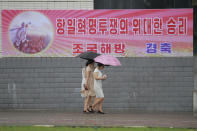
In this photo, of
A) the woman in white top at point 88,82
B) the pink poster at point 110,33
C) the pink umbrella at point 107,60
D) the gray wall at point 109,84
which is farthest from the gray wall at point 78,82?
the pink umbrella at point 107,60

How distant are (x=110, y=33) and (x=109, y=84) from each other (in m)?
1.73

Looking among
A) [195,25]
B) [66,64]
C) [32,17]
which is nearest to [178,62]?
[195,25]

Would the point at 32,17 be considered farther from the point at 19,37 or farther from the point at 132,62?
the point at 132,62

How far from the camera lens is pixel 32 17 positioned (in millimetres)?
15195

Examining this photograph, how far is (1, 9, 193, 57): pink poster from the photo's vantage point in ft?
49.2

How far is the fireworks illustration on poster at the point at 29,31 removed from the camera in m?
15.1

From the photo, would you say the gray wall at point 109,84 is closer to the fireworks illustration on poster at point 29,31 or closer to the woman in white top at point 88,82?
the fireworks illustration on poster at point 29,31

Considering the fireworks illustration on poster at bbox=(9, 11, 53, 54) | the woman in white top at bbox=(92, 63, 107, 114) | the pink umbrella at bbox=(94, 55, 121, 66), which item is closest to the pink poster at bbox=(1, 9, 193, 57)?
the fireworks illustration on poster at bbox=(9, 11, 53, 54)

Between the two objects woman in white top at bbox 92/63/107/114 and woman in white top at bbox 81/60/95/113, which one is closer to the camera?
woman in white top at bbox 92/63/107/114

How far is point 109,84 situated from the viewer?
49.4 feet

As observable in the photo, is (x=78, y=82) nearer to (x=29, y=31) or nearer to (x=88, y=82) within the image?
(x=88, y=82)

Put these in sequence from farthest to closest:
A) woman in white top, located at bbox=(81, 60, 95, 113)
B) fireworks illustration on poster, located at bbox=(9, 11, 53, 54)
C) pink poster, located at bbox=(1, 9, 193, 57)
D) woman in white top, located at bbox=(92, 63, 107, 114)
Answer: fireworks illustration on poster, located at bbox=(9, 11, 53, 54), pink poster, located at bbox=(1, 9, 193, 57), woman in white top, located at bbox=(81, 60, 95, 113), woman in white top, located at bbox=(92, 63, 107, 114)

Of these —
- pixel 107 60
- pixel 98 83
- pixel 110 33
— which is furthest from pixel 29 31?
pixel 107 60

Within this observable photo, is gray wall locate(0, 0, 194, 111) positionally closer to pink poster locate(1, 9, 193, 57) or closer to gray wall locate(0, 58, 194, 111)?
gray wall locate(0, 58, 194, 111)
